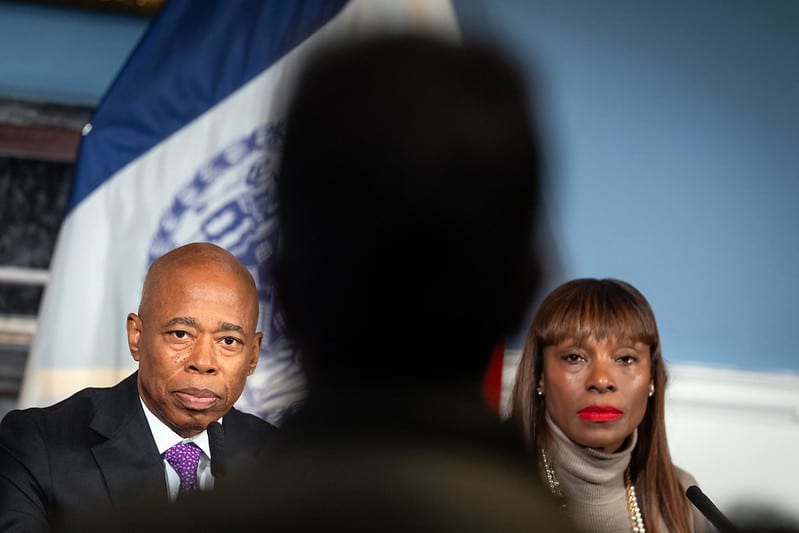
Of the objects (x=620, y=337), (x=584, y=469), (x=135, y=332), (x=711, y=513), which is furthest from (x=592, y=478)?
(x=135, y=332)

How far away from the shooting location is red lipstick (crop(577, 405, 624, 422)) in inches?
88.6

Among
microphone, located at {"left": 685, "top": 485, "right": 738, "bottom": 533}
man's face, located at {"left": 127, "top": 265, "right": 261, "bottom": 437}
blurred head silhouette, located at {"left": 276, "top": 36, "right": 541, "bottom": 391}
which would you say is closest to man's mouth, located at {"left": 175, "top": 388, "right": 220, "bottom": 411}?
man's face, located at {"left": 127, "top": 265, "right": 261, "bottom": 437}

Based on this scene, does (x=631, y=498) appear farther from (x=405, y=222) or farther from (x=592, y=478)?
(x=405, y=222)

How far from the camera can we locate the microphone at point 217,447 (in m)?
1.58

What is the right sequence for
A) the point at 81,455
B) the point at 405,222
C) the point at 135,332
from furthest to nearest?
1. the point at 135,332
2. the point at 81,455
3. the point at 405,222

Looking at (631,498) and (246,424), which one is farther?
(631,498)

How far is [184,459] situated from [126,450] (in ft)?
0.27

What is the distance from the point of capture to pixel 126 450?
5.19 feet

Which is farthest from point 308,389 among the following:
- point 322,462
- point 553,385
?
point 553,385

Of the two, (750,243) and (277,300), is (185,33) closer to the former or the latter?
(750,243)

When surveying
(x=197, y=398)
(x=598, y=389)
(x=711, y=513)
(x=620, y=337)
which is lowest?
(x=711, y=513)

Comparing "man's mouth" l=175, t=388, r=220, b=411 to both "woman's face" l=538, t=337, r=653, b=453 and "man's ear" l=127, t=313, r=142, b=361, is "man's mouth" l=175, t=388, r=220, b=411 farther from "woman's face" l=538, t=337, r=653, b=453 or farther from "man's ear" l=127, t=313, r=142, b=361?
"woman's face" l=538, t=337, r=653, b=453

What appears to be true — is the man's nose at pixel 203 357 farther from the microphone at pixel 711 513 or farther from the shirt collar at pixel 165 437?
the microphone at pixel 711 513

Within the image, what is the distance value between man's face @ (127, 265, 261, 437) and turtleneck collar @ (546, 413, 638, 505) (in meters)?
0.85
